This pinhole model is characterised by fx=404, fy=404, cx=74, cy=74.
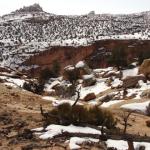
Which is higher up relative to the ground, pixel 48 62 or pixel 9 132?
pixel 9 132

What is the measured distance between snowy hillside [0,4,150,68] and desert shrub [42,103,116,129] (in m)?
73.6

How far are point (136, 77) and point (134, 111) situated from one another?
49.9 ft

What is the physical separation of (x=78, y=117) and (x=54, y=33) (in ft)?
319

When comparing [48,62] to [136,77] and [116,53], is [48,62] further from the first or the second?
[136,77]

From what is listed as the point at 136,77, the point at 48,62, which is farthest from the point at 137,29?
the point at 136,77

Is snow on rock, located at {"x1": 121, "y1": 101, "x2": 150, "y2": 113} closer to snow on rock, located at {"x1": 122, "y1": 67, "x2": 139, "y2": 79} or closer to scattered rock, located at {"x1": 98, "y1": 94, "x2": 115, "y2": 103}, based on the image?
scattered rock, located at {"x1": 98, "y1": 94, "x2": 115, "y2": 103}

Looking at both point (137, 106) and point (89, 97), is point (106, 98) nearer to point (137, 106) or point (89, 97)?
point (89, 97)

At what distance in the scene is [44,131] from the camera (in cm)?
1617

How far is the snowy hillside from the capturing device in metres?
97.7

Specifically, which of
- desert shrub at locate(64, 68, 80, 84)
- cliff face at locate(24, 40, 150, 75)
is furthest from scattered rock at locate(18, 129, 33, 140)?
cliff face at locate(24, 40, 150, 75)

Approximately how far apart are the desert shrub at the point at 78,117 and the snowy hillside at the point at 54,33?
73.6m

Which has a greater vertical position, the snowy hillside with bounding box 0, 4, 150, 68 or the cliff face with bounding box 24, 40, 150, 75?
the snowy hillside with bounding box 0, 4, 150, 68

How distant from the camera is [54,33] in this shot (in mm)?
113500

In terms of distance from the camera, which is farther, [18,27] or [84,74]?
[18,27]
